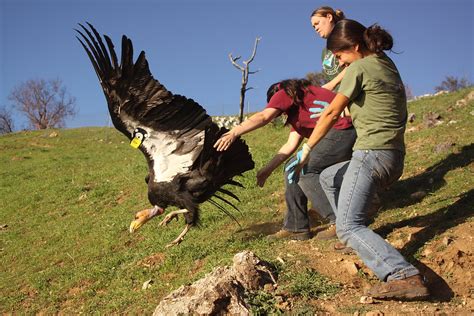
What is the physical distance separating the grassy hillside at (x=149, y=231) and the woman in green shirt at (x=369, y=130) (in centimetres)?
43

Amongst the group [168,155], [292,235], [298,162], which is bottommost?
[292,235]

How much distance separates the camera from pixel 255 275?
4.20m

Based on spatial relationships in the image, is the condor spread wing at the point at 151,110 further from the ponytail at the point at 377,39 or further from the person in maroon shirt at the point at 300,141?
the ponytail at the point at 377,39

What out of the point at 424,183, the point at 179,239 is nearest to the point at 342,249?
the point at 179,239

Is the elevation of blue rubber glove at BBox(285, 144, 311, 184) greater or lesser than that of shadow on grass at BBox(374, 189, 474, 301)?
greater

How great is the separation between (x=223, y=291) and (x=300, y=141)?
200cm

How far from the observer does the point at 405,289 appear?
11.9ft

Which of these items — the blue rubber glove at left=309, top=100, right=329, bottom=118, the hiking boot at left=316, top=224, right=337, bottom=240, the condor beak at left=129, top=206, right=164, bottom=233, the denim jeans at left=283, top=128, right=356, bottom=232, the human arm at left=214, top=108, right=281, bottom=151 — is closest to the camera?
the human arm at left=214, top=108, right=281, bottom=151

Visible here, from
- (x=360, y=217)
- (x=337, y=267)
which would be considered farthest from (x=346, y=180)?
(x=337, y=267)

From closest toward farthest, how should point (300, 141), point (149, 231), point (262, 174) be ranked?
1. point (262, 174)
2. point (300, 141)
3. point (149, 231)

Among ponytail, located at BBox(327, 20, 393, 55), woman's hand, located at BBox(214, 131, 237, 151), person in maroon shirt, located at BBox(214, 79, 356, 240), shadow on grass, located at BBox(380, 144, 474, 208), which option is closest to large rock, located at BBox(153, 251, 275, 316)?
person in maroon shirt, located at BBox(214, 79, 356, 240)

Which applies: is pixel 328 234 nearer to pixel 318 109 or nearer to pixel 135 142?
pixel 318 109

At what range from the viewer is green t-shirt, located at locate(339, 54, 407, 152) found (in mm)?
3760

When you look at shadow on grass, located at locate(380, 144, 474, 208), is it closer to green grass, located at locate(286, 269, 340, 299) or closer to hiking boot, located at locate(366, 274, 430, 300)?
green grass, located at locate(286, 269, 340, 299)
